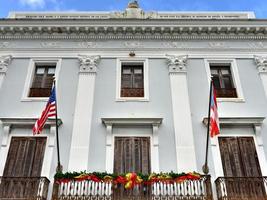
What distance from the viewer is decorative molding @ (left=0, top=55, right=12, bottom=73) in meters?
14.7

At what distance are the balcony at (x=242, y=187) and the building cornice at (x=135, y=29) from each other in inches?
297

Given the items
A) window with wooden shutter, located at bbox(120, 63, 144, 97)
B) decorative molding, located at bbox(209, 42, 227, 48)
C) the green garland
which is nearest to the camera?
the green garland

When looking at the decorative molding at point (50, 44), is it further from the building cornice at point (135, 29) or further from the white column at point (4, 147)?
the white column at point (4, 147)

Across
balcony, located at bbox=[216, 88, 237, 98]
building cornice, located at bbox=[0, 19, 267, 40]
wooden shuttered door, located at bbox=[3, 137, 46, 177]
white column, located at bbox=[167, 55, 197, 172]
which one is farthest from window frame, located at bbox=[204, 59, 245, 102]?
wooden shuttered door, located at bbox=[3, 137, 46, 177]

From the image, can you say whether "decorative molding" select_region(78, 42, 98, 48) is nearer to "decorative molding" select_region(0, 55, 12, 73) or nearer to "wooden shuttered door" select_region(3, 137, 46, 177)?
"decorative molding" select_region(0, 55, 12, 73)

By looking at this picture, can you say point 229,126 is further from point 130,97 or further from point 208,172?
point 130,97

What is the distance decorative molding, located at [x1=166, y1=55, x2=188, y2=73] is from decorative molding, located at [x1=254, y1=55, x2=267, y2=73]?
132 inches

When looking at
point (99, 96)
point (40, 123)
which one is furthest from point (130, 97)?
point (40, 123)

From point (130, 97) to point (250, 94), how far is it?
5.27 m

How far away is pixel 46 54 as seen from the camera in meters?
15.3

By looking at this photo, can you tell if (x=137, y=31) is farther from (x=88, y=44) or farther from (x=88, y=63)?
(x=88, y=63)

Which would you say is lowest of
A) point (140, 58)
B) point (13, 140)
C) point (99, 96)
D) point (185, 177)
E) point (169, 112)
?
point (185, 177)

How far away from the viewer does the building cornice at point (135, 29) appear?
15.7 m

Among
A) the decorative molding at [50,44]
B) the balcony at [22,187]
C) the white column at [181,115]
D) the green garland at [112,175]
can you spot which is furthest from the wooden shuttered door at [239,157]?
the decorative molding at [50,44]
